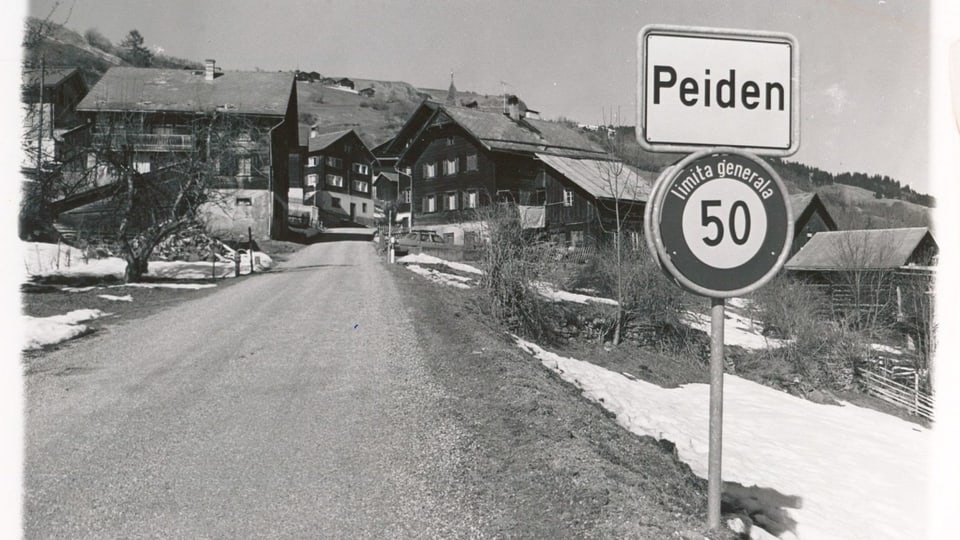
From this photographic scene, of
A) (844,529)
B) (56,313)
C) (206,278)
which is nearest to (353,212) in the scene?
(206,278)

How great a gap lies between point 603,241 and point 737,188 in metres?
31.1

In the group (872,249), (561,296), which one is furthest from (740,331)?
(872,249)

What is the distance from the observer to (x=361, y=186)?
78438 millimetres

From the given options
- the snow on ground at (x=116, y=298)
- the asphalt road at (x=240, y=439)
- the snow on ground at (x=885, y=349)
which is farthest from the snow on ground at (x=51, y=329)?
the snow on ground at (x=885, y=349)

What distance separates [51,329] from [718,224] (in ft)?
32.6

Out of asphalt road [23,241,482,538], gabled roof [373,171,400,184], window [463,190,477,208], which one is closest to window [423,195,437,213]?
window [463,190,477,208]

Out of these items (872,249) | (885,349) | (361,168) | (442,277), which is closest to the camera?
(442,277)

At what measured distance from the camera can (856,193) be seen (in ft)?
166

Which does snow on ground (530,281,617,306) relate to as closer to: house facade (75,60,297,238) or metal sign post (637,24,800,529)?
house facade (75,60,297,238)

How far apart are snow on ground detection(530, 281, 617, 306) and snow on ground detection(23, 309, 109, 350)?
30.7ft

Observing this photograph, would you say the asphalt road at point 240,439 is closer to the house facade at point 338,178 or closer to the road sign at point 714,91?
the road sign at point 714,91

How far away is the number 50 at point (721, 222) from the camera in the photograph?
9.57 feet

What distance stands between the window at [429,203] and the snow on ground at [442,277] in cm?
2217

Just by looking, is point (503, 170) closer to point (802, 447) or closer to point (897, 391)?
point (897, 391)
